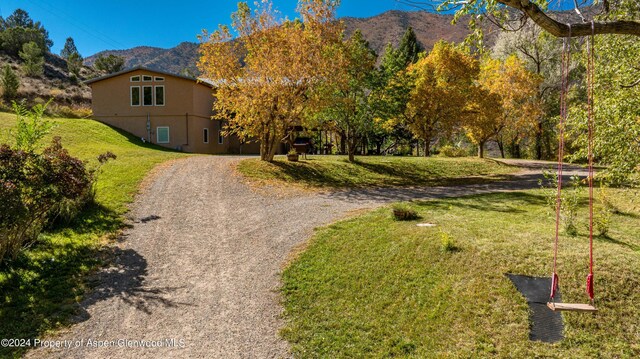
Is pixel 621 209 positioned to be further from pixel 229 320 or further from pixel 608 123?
pixel 229 320

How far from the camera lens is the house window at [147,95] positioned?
31.6 metres

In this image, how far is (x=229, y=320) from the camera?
604 centimetres

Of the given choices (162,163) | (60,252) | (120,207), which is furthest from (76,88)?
(60,252)

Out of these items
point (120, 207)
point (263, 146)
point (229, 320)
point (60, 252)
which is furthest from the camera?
point (263, 146)

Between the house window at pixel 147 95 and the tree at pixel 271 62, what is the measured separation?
14290 mm

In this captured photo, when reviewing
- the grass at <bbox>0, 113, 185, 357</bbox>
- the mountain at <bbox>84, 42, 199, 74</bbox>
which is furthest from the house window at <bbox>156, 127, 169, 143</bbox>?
the mountain at <bbox>84, 42, 199, 74</bbox>

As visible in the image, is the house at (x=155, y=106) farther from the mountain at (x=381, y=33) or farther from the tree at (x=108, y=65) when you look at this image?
the mountain at (x=381, y=33)

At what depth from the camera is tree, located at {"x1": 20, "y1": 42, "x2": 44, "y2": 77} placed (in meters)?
49.5

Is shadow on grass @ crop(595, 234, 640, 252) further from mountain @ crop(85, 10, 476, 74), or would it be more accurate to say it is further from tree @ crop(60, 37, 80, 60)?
mountain @ crop(85, 10, 476, 74)

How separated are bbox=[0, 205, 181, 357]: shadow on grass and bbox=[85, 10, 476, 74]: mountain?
13647 cm

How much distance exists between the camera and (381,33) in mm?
146125

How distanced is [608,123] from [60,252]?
12.4 meters

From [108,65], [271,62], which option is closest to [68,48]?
[108,65]

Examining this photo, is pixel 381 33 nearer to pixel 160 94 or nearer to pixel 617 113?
pixel 160 94
